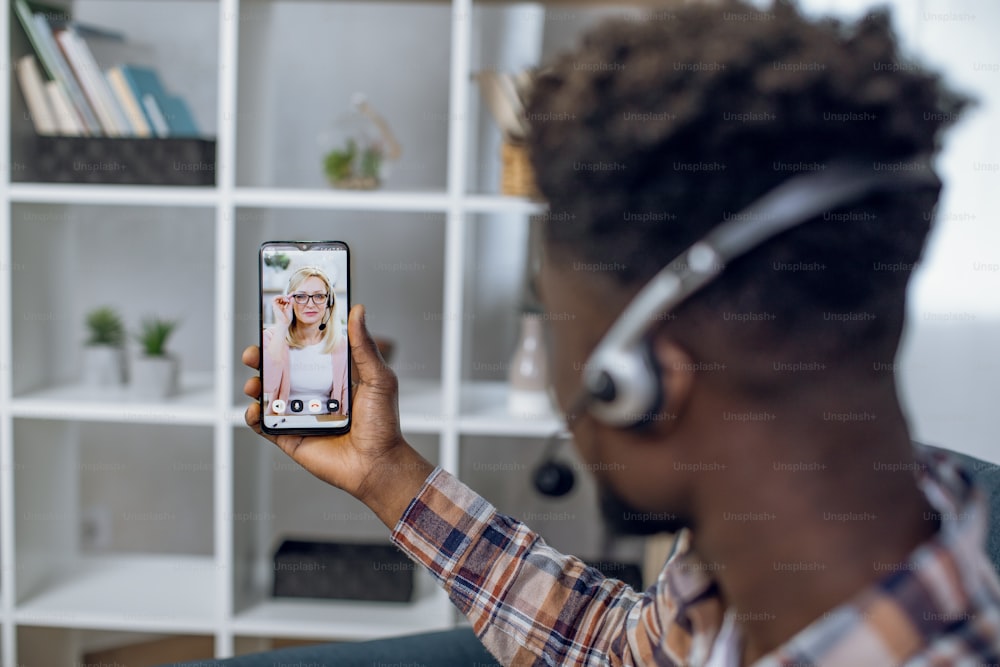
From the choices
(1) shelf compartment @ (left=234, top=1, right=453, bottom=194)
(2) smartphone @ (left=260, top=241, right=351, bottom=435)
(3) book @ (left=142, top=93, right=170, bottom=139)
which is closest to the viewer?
(2) smartphone @ (left=260, top=241, right=351, bottom=435)

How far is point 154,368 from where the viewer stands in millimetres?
1762

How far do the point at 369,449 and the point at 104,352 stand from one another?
42.0 inches

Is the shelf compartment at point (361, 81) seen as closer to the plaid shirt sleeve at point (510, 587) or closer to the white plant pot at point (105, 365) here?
the white plant pot at point (105, 365)

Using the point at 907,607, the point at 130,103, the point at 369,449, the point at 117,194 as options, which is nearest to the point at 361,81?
the point at 130,103

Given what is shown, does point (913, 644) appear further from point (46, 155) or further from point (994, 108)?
point (46, 155)

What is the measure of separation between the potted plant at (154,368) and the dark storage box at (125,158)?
0.92 ft

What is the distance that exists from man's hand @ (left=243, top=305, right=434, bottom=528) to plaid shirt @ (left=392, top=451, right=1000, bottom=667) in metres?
0.02

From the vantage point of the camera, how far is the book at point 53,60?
1654 millimetres

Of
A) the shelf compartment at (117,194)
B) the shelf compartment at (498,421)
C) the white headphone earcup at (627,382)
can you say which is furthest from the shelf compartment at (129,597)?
the white headphone earcup at (627,382)

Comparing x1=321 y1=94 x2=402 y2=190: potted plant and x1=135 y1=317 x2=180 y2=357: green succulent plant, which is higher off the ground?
x1=321 y1=94 x2=402 y2=190: potted plant

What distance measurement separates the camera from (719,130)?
1.82 ft

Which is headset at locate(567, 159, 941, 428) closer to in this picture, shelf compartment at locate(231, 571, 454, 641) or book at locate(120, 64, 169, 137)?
shelf compartment at locate(231, 571, 454, 641)

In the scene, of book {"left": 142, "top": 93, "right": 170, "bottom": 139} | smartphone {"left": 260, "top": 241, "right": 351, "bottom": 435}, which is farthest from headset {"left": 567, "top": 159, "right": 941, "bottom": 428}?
book {"left": 142, "top": 93, "right": 170, "bottom": 139}

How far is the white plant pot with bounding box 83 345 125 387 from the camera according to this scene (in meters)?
1.83
